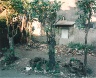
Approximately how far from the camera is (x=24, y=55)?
838 inches

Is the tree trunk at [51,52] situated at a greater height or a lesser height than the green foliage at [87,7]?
lesser

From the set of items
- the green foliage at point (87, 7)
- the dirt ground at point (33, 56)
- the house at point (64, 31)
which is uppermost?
the green foliage at point (87, 7)

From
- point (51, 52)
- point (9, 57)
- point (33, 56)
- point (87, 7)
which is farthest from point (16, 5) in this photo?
point (87, 7)

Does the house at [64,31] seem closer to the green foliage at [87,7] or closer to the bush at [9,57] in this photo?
the bush at [9,57]

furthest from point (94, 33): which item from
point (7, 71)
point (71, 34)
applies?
point (7, 71)

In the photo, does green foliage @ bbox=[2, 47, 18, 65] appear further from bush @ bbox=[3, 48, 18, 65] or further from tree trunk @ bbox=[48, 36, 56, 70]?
tree trunk @ bbox=[48, 36, 56, 70]

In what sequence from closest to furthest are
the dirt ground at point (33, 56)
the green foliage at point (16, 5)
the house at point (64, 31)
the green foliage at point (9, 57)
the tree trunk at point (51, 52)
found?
the tree trunk at point (51, 52) → the dirt ground at point (33, 56) → the green foliage at point (16, 5) → the green foliage at point (9, 57) → the house at point (64, 31)

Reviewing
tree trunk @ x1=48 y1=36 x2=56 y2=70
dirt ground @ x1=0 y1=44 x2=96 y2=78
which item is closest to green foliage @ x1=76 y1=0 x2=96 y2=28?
tree trunk @ x1=48 y1=36 x2=56 y2=70

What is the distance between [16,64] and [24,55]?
252 centimetres

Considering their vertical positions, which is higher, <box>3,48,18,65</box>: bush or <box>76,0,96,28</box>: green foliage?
<box>76,0,96,28</box>: green foliage

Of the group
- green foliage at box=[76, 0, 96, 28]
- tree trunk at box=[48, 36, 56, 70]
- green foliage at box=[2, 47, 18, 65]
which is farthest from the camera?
green foliage at box=[2, 47, 18, 65]

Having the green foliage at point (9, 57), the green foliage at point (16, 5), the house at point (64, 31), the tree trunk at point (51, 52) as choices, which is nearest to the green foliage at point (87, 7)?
the tree trunk at point (51, 52)

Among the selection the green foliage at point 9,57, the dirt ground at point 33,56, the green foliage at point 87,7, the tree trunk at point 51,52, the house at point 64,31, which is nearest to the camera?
the green foliage at point 87,7

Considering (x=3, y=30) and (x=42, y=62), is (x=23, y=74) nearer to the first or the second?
(x=42, y=62)
